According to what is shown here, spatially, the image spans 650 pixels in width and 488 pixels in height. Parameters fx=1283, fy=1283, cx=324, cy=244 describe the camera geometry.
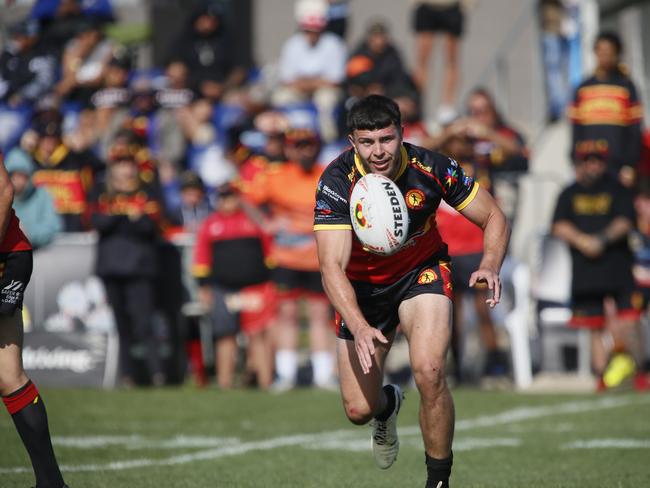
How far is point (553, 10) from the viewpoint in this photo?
1755cm

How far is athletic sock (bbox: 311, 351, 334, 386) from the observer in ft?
43.4

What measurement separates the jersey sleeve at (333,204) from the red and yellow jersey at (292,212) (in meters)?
6.52

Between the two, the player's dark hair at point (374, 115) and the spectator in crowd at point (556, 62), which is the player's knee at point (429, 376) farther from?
the spectator in crowd at point (556, 62)

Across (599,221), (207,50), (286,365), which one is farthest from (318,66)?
(599,221)

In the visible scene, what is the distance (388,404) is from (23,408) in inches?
81.2

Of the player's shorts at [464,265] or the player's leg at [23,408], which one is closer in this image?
the player's leg at [23,408]

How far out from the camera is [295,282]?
43.7 ft

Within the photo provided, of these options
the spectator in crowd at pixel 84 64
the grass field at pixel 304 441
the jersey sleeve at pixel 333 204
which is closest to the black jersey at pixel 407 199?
the jersey sleeve at pixel 333 204

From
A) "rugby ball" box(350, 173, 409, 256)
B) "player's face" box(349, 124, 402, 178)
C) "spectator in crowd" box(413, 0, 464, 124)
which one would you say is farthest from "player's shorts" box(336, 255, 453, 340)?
"spectator in crowd" box(413, 0, 464, 124)

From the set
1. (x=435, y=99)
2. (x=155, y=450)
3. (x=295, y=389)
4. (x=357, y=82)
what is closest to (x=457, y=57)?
(x=435, y=99)

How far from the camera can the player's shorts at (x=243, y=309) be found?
13.4 m

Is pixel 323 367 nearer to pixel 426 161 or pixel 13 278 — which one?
pixel 426 161

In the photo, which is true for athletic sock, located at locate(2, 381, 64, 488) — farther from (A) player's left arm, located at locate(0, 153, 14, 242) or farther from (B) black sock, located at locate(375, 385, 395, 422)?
(B) black sock, located at locate(375, 385, 395, 422)

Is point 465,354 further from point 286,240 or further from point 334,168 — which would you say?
point 334,168
